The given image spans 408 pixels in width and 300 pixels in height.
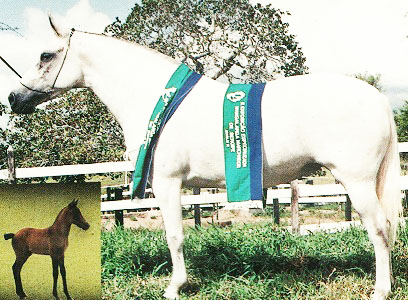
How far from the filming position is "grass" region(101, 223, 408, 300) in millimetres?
3568

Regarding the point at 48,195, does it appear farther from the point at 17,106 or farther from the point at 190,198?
the point at 190,198

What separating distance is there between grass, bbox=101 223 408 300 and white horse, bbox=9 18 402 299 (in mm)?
387

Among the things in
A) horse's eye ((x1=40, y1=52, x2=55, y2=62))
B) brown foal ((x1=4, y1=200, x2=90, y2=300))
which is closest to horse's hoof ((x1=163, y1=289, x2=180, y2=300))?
brown foal ((x1=4, y1=200, x2=90, y2=300))

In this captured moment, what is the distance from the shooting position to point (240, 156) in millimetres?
3229

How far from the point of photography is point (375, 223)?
3.19 m

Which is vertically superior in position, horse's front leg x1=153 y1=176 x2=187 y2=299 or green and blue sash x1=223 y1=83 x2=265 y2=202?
green and blue sash x1=223 y1=83 x2=265 y2=202

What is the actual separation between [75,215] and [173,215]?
0.78m

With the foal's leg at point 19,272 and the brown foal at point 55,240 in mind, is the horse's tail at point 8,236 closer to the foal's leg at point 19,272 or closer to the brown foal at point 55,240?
the brown foal at point 55,240

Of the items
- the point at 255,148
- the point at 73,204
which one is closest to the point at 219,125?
the point at 255,148

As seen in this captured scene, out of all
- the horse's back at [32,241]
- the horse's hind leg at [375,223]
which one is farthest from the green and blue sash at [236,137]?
the horse's back at [32,241]

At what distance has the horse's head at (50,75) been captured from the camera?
3.56m

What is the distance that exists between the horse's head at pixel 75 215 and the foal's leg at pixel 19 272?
0.37m

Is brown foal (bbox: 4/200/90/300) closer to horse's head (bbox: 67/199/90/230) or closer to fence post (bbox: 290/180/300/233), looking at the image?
horse's head (bbox: 67/199/90/230)

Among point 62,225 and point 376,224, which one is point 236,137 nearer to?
point 376,224
